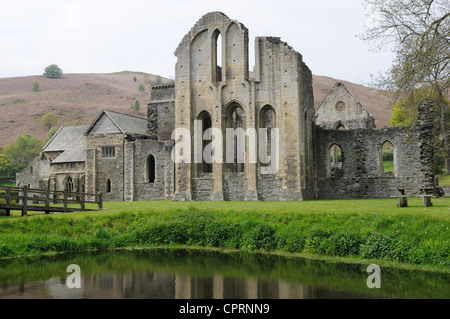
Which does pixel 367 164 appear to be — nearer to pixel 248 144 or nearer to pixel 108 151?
pixel 248 144

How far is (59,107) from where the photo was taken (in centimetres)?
11356

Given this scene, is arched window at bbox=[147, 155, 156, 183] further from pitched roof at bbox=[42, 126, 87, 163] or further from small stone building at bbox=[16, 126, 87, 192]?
pitched roof at bbox=[42, 126, 87, 163]

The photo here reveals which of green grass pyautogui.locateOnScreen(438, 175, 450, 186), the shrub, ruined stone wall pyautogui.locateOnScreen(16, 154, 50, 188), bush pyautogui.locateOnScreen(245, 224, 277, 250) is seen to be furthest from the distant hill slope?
the shrub

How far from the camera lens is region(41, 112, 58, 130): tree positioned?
102 metres

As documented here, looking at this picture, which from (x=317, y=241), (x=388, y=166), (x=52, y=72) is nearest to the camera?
(x=317, y=241)

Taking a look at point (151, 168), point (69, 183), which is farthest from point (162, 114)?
point (69, 183)

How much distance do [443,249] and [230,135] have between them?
20795 millimetres

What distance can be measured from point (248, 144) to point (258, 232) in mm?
14419

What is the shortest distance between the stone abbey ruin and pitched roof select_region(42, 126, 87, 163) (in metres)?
4.54

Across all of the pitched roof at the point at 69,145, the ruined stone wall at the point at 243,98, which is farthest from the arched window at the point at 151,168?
the pitched roof at the point at 69,145

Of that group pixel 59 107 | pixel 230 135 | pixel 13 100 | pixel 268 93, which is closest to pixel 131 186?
pixel 230 135

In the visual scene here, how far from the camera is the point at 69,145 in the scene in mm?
45750

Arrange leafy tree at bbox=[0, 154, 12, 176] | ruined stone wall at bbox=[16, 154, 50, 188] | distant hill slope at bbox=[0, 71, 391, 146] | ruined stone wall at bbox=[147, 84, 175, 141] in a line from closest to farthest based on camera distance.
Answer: ruined stone wall at bbox=[147, 84, 175, 141], ruined stone wall at bbox=[16, 154, 50, 188], leafy tree at bbox=[0, 154, 12, 176], distant hill slope at bbox=[0, 71, 391, 146]
